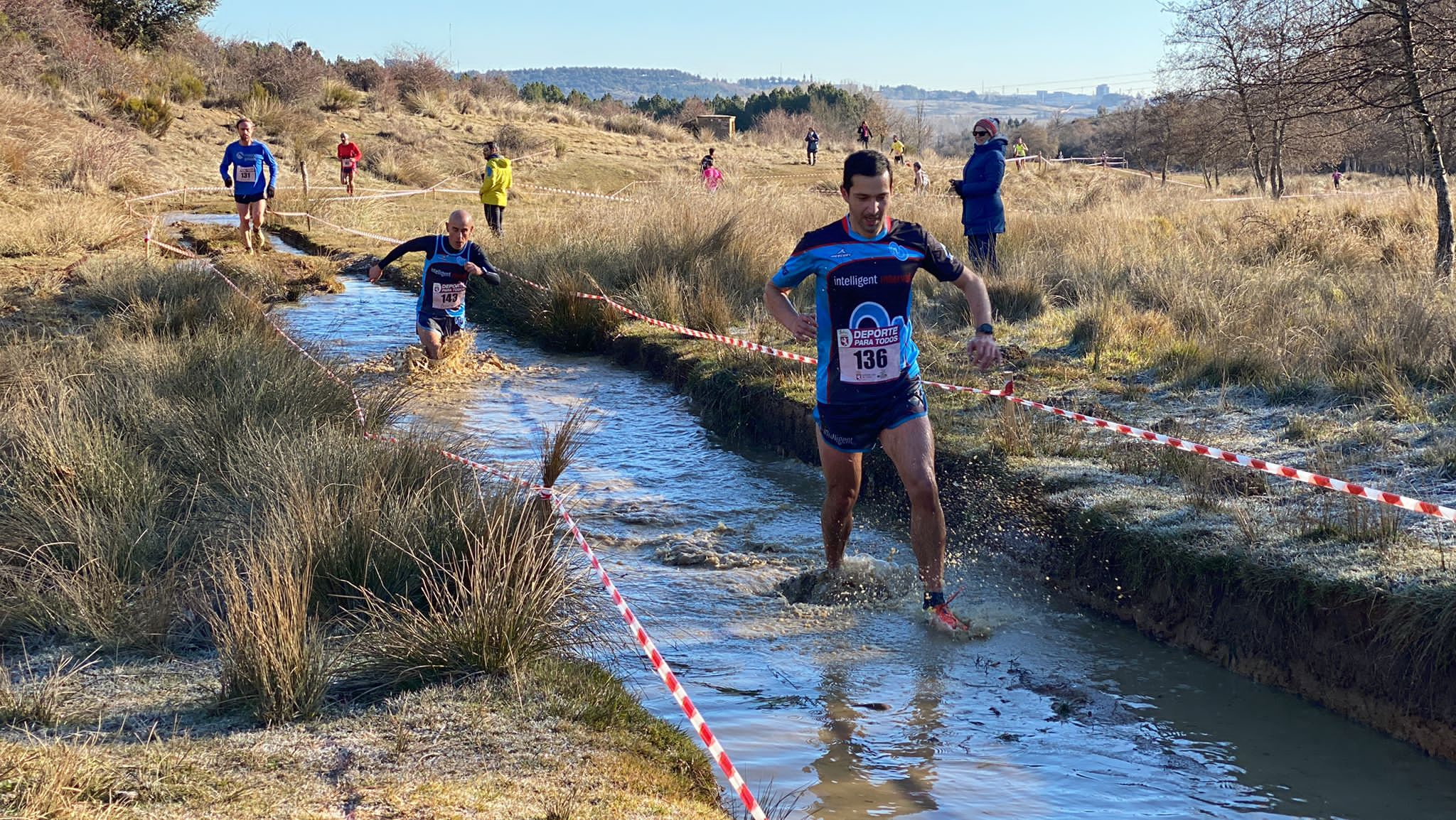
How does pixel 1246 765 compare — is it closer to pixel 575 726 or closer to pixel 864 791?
pixel 864 791

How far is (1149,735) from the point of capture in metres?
5.05

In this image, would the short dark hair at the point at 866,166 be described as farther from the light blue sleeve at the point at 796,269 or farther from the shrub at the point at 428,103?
the shrub at the point at 428,103

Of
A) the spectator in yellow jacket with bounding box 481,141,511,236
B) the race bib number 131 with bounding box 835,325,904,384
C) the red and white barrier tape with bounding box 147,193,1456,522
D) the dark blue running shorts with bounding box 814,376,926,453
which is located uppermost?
the spectator in yellow jacket with bounding box 481,141,511,236

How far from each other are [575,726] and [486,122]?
4312 cm

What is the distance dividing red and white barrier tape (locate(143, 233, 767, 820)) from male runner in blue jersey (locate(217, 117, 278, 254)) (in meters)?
7.36

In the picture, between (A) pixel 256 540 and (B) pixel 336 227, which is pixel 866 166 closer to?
(A) pixel 256 540

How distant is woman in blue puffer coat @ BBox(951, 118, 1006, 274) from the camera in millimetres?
12922

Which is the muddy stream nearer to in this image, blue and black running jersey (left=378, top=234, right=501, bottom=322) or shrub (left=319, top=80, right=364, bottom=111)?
blue and black running jersey (left=378, top=234, right=501, bottom=322)

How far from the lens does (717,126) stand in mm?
64062

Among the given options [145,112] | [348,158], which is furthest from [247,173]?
[145,112]

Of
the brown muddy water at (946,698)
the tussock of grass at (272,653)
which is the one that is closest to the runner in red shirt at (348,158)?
the brown muddy water at (946,698)

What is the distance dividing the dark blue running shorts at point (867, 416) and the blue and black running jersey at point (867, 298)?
35mm

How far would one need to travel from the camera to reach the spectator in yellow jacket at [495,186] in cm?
1998

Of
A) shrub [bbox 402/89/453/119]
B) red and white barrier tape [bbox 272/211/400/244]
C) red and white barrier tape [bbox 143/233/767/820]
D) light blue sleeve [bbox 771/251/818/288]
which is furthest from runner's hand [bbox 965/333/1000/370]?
shrub [bbox 402/89/453/119]
